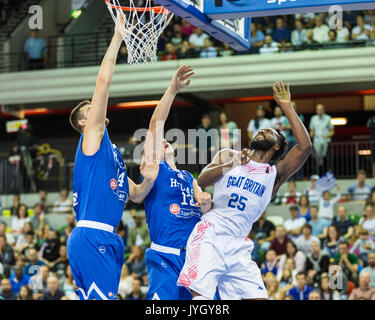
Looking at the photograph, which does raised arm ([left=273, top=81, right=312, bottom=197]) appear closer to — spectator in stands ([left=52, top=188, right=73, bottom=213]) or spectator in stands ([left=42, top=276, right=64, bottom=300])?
spectator in stands ([left=42, top=276, right=64, bottom=300])

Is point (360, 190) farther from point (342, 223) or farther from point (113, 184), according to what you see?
point (113, 184)

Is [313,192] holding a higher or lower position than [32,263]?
higher

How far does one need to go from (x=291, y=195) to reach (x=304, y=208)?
948mm

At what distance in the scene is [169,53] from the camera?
16.9m

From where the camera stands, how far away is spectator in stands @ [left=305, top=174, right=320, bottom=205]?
1364 centimetres

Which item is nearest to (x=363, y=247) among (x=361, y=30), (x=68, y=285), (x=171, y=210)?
(x=68, y=285)

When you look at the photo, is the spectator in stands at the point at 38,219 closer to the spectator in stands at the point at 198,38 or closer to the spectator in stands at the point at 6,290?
the spectator in stands at the point at 6,290

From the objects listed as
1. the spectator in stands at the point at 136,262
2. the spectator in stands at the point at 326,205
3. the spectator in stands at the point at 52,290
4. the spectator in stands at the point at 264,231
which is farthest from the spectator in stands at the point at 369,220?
the spectator in stands at the point at 52,290

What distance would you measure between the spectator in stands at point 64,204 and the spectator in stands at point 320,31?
21.8 ft

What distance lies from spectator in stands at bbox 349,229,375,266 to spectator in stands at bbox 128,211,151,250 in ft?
12.9

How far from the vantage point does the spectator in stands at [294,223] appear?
12.5 m

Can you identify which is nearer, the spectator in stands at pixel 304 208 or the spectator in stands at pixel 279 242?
the spectator in stands at pixel 279 242

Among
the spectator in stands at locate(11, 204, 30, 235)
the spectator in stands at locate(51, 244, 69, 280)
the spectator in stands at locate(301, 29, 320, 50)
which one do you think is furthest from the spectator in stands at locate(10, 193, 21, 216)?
the spectator in stands at locate(301, 29, 320, 50)
